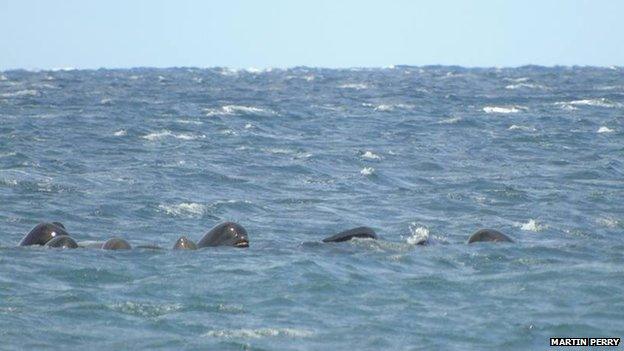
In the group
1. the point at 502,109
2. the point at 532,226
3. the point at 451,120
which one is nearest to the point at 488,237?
the point at 532,226

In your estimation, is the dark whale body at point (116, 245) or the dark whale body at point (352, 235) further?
the dark whale body at point (352, 235)

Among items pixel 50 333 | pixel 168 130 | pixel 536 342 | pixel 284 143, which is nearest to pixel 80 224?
pixel 50 333

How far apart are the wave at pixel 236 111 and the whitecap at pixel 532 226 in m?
29.9

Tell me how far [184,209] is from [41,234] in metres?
5.08

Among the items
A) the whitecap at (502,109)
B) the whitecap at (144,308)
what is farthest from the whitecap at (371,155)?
the whitecap at (144,308)

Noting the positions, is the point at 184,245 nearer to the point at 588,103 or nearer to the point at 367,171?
the point at 367,171

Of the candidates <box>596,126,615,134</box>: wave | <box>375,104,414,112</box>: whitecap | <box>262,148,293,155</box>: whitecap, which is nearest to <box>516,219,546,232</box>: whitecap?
<box>262,148,293,155</box>: whitecap

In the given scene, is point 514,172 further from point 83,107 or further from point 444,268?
point 83,107

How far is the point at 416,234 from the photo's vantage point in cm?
1988

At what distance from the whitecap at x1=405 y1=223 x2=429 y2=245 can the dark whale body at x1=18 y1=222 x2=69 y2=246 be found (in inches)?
207

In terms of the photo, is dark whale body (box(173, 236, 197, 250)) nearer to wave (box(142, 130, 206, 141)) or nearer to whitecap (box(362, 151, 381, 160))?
whitecap (box(362, 151, 381, 160))

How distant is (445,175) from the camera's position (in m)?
28.3

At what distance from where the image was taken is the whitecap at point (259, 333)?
1195 centimetres

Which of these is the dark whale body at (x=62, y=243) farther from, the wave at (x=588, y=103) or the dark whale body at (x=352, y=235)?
the wave at (x=588, y=103)
